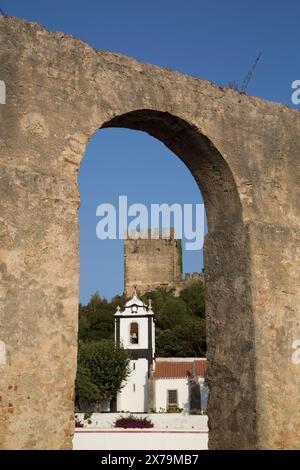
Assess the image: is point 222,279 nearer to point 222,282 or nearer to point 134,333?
point 222,282

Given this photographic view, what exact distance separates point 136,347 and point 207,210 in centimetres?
3004

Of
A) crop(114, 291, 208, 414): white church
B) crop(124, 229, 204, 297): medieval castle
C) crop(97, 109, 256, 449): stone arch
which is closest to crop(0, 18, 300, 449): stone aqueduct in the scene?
crop(97, 109, 256, 449): stone arch

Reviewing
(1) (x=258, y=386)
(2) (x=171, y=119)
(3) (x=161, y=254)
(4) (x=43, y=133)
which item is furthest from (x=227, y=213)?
(3) (x=161, y=254)

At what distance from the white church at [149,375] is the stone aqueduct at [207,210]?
27.3m

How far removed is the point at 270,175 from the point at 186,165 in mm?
927

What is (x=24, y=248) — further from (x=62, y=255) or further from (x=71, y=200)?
(x=71, y=200)

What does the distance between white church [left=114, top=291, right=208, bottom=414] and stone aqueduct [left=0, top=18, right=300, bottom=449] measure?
1075 inches

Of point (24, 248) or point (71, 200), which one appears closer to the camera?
point (24, 248)

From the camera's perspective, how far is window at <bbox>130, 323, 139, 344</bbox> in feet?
117

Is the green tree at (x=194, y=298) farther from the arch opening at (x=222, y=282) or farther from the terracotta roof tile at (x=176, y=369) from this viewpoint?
the arch opening at (x=222, y=282)

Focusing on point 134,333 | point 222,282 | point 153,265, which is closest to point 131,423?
point 134,333

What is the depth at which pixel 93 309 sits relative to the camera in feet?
156

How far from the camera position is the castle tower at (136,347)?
3359cm

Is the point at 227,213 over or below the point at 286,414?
over
